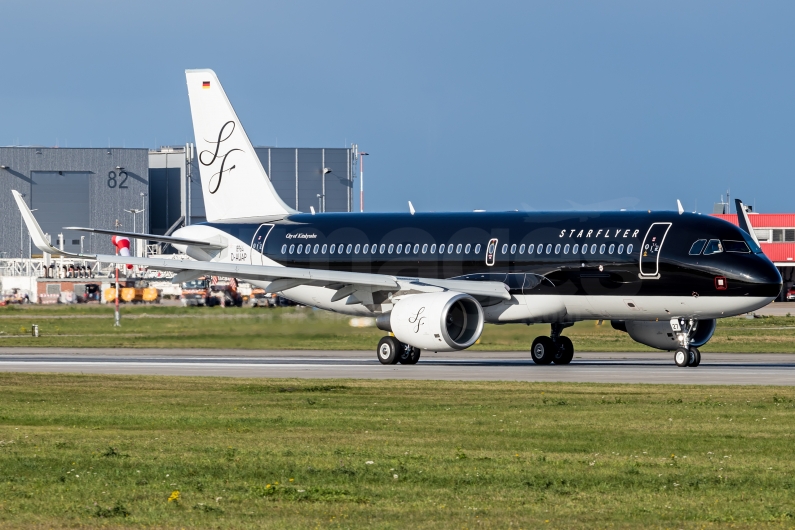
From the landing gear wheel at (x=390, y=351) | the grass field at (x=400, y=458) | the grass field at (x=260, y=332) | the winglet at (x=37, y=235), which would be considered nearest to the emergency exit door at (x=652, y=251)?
the grass field at (x=260, y=332)

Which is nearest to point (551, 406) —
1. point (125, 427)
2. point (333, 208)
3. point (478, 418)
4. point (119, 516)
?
point (478, 418)

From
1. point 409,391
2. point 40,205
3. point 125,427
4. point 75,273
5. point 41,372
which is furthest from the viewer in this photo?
point 40,205

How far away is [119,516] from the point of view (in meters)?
12.0

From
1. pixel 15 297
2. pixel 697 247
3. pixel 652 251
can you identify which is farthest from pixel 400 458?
pixel 15 297

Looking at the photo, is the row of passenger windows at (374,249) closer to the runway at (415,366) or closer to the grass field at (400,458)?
the runway at (415,366)

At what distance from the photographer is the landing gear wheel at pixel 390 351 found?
3672 cm

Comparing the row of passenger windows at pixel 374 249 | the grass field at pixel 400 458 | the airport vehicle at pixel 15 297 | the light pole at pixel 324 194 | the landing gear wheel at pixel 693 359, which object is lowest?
the grass field at pixel 400 458

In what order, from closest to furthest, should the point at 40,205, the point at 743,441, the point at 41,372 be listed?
the point at 743,441 → the point at 41,372 → the point at 40,205

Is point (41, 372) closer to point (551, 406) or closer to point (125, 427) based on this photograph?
point (125, 427)

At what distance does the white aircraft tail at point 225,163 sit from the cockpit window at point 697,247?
1607 centimetres

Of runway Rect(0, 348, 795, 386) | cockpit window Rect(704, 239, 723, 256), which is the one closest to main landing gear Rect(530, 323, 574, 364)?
runway Rect(0, 348, 795, 386)

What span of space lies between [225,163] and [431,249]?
10.4 m

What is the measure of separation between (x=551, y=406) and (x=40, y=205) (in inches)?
4755

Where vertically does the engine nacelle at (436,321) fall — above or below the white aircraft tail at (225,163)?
below
